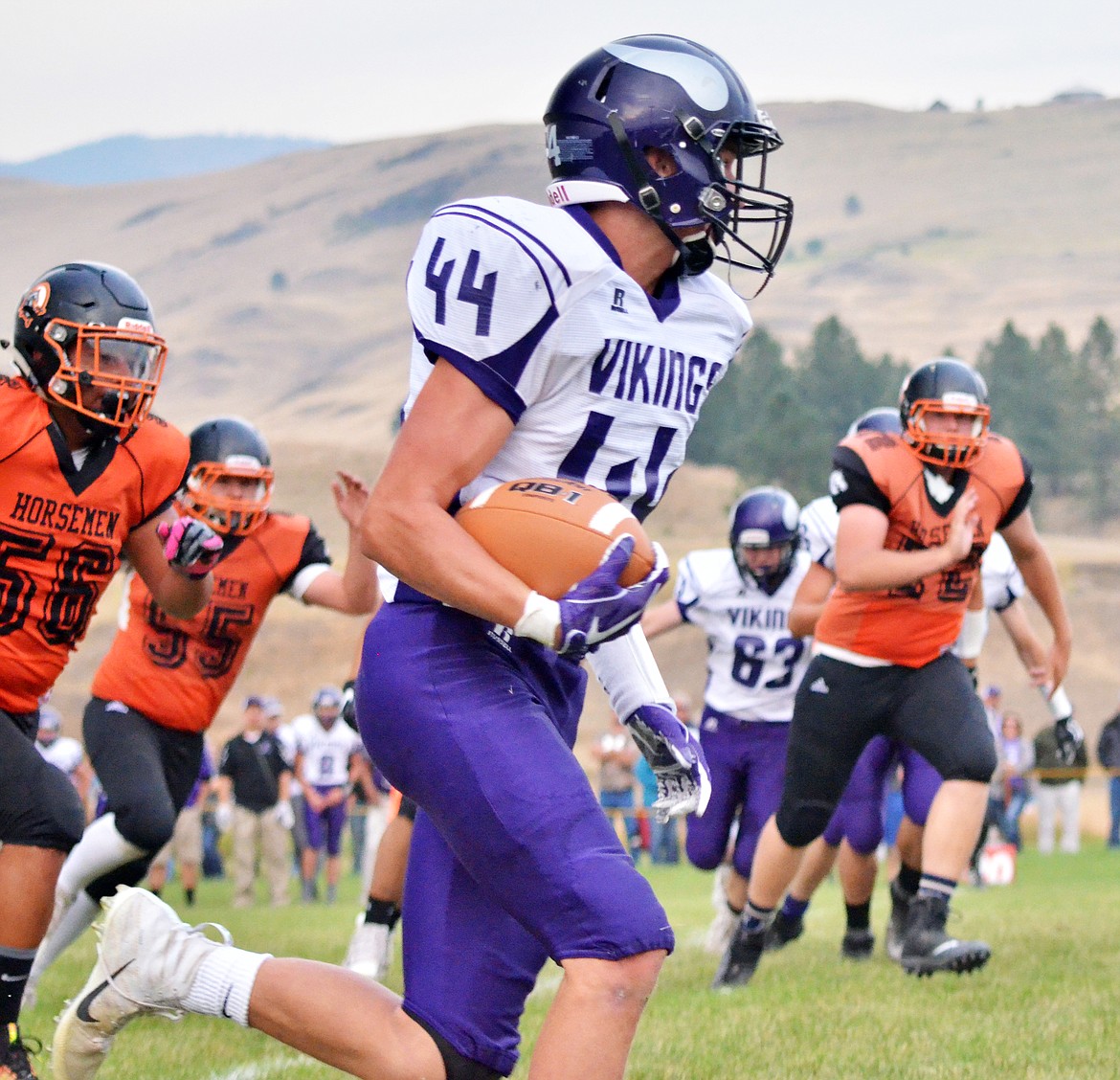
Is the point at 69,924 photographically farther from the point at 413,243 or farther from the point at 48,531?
the point at 413,243

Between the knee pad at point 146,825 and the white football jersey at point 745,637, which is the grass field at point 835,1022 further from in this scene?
the white football jersey at point 745,637

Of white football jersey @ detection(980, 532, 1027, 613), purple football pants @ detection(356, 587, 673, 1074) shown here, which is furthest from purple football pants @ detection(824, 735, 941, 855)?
purple football pants @ detection(356, 587, 673, 1074)

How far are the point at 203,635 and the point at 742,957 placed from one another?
238 centimetres

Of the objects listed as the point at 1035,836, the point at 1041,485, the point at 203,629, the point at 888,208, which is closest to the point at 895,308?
the point at 888,208

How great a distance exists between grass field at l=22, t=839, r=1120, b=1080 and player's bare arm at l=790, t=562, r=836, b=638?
1.38 meters

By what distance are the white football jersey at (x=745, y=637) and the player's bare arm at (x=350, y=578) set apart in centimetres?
229

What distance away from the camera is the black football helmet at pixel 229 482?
6.52m

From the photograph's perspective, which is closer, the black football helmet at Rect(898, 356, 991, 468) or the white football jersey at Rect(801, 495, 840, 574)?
the black football helmet at Rect(898, 356, 991, 468)

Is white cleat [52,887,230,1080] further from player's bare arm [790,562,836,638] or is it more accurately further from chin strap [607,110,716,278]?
player's bare arm [790,562,836,638]

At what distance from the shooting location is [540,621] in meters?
2.82

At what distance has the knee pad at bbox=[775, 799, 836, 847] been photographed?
6.38m

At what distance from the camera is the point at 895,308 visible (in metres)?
120

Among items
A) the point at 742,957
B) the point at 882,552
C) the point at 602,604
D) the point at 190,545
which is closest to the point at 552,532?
the point at 602,604

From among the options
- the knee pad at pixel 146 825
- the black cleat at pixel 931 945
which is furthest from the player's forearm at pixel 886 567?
the knee pad at pixel 146 825
